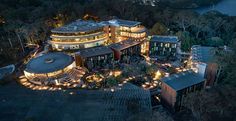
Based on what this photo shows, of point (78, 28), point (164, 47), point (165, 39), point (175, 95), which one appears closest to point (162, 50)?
point (164, 47)

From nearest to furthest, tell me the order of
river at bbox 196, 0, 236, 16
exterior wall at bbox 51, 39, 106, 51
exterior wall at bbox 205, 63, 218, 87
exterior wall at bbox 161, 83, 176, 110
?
exterior wall at bbox 161, 83, 176, 110 → exterior wall at bbox 205, 63, 218, 87 → exterior wall at bbox 51, 39, 106, 51 → river at bbox 196, 0, 236, 16

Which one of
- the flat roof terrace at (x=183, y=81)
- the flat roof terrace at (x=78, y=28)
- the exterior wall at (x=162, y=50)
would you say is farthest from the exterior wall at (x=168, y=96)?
the flat roof terrace at (x=78, y=28)

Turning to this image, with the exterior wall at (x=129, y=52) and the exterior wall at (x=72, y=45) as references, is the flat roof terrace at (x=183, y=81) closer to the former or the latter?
the exterior wall at (x=129, y=52)

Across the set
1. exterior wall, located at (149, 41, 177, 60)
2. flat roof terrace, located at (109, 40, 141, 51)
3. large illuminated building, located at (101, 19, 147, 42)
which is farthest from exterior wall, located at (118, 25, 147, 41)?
exterior wall, located at (149, 41, 177, 60)

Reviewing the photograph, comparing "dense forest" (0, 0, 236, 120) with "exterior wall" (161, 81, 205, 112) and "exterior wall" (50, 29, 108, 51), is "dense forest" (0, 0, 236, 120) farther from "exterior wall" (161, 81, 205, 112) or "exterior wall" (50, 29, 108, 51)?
"exterior wall" (161, 81, 205, 112)

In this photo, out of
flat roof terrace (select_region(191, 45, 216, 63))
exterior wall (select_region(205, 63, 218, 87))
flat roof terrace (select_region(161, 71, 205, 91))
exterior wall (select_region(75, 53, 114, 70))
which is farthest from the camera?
exterior wall (select_region(75, 53, 114, 70))
